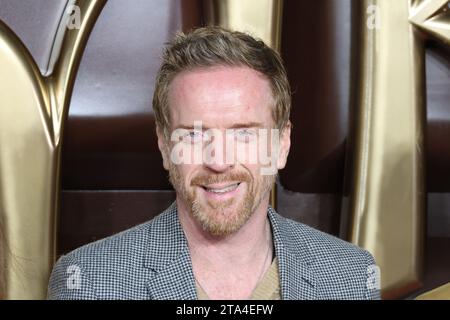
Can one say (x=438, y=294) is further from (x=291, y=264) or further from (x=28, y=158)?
A: (x=28, y=158)

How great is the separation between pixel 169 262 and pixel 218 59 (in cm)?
23

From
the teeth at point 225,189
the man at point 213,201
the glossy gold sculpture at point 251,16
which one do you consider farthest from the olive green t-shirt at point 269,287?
the glossy gold sculpture at point 251,16

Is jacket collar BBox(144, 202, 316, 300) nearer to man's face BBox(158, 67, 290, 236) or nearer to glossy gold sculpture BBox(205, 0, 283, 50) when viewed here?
man's face BBox(158, 67, 290, 236)

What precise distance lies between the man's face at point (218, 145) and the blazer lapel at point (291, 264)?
0.07m

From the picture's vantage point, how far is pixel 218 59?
895 mm

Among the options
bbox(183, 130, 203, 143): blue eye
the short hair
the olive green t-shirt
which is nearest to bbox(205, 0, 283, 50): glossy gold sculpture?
the short hair

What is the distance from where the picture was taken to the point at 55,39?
0.95 metres

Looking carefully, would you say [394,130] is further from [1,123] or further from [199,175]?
[1,123]

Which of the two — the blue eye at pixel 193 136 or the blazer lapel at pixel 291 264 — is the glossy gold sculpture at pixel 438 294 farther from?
the blue eye at pixel 193 136

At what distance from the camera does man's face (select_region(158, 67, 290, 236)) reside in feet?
2.86

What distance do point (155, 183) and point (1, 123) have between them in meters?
0.21

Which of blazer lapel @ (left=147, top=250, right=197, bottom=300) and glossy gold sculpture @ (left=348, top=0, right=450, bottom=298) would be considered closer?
blazer lapel @ (left=147, top=250, right=197, bottom=300)

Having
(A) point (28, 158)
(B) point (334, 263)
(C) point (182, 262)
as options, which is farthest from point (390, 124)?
(A) point (28, 158)

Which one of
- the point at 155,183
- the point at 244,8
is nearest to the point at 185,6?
the point at 244,8
